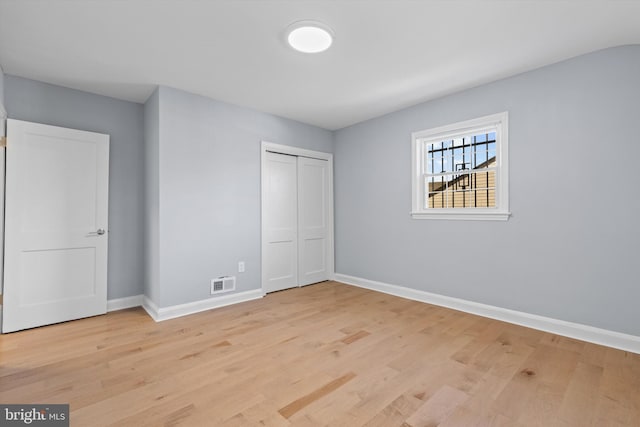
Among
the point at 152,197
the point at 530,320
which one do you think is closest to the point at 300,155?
the point at 152,197

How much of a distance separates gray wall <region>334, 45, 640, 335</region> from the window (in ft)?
0.33

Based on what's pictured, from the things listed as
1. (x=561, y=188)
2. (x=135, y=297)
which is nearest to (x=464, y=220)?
(x=561, y=188)

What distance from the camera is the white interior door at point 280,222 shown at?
4199 millimetres

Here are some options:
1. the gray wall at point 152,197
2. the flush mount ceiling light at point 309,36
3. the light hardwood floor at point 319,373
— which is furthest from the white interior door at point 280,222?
the flush mount ceiling light at point 309,36

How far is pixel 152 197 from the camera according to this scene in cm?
337

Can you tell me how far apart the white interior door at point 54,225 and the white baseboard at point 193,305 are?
0.60 m

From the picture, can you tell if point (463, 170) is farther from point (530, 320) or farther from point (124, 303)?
point (124, 303)

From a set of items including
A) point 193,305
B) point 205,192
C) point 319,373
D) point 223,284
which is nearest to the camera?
point 319,373

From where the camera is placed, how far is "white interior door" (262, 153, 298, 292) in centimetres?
420

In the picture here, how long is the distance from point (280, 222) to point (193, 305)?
1.63 meters

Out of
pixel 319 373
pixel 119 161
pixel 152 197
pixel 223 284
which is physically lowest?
pixel 319 373

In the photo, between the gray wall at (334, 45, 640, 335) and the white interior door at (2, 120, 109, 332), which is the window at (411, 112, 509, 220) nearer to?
the gray wall at (334, 45, 640, 335)

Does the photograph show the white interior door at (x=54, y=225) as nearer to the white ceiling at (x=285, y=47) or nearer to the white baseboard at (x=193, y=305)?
the white baseboard at (x=193, y=305)

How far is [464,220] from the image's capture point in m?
3.37
